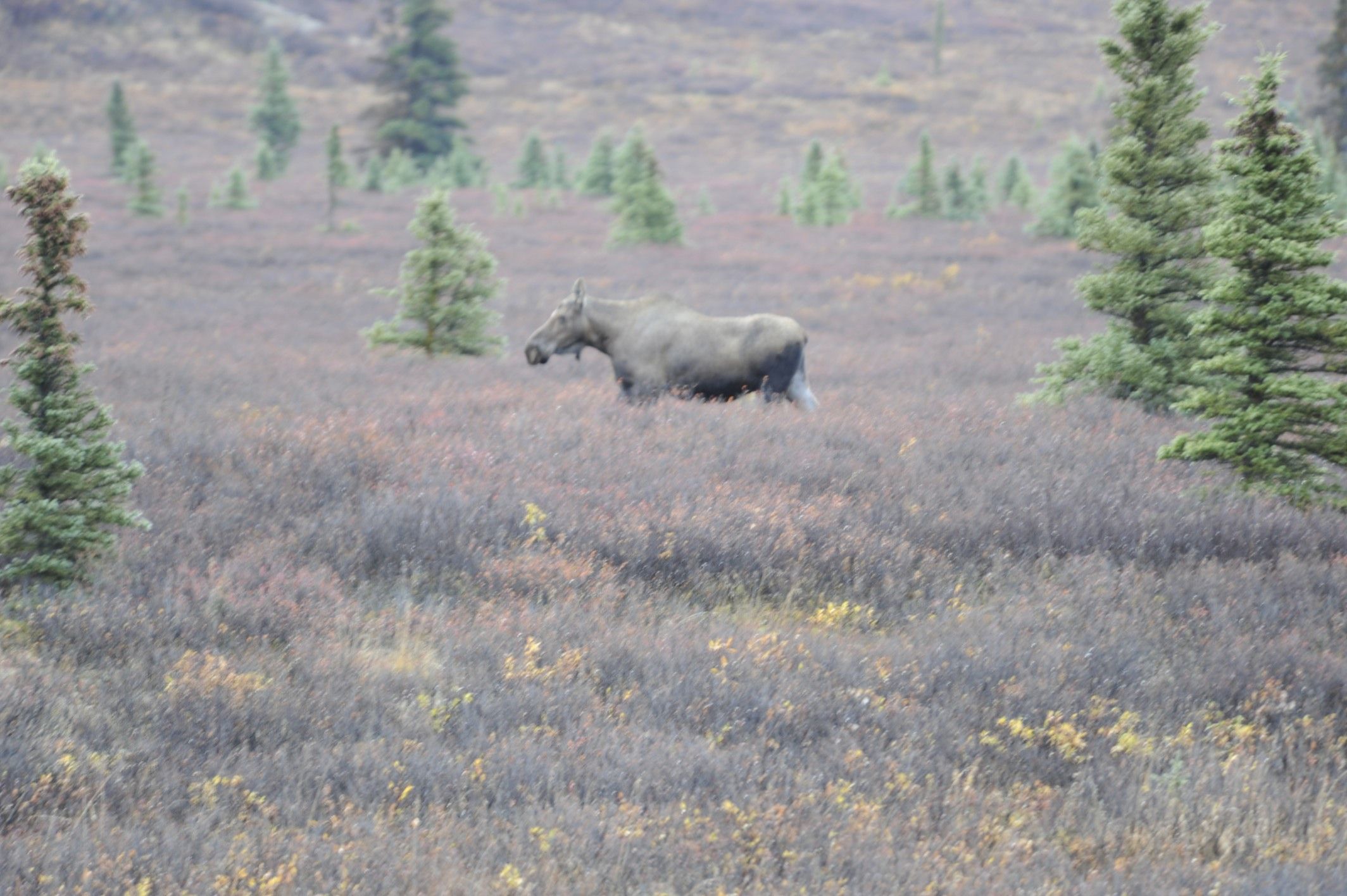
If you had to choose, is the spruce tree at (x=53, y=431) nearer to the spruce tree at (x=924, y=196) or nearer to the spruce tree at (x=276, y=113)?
the spruce tree at (x=924, y=196)

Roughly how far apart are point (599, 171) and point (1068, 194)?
994 inches

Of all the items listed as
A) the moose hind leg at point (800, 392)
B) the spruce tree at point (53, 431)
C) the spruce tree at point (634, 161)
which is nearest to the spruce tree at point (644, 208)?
the spruce tree at point (634, 161)

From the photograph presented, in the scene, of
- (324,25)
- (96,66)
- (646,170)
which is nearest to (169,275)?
(646,170)

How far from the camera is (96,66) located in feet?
290

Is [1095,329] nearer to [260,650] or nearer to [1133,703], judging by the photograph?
[1133,703]

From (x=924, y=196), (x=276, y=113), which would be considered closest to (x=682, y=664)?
(x=924, y=196)

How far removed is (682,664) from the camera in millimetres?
6797

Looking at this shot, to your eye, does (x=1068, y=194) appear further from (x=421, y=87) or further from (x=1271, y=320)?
(x=421, y=87)

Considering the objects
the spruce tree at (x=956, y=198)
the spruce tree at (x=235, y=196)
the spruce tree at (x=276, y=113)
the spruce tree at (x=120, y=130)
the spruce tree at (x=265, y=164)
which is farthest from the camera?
the spruce tree at (x=276, y=113)

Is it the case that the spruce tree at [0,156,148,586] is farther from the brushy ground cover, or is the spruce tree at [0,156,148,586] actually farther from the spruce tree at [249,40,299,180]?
the spruce tree at [249,40,299,180]

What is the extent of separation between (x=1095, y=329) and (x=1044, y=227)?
18.4 metres

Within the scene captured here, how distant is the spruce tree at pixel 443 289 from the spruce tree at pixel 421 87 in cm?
4516

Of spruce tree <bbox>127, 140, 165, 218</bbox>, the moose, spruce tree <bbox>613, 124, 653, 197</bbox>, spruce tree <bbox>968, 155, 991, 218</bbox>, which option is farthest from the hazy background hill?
the moose

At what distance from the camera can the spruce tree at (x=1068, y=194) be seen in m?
36.7
